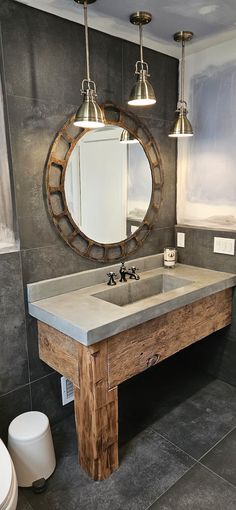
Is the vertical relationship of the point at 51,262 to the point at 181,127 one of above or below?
below

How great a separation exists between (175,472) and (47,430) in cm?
68

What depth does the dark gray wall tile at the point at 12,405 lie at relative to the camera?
180 centimetres

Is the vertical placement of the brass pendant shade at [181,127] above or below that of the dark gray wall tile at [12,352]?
above

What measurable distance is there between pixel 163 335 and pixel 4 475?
95 cm

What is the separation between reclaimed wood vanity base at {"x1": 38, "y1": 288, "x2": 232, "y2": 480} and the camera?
1.50 m

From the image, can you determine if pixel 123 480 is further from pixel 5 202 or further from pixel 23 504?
pixel 5 202

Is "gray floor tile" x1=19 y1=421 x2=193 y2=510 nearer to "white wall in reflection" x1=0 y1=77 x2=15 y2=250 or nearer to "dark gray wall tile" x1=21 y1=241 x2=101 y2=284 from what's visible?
"dark gray wall tile" x1=21 y1=241 x2=101 y2=284

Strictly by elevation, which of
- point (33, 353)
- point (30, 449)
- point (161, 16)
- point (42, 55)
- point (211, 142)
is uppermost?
point (161, 16)

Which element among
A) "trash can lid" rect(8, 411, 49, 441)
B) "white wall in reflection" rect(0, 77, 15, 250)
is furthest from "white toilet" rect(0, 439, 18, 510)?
"white wall in reflection" rect(0, 77, 15, 250)

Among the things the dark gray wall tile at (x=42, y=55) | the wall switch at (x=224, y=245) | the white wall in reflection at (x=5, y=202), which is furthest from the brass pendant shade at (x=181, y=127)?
the white wall in reflection at (x=5, y=202)

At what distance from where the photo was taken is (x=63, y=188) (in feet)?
6.07

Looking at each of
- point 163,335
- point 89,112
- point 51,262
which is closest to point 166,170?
point 89,112

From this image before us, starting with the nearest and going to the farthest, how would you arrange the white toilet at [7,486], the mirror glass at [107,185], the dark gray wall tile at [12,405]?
the white toilet at [7,486], the dark gray wall tile at [12,405], the mirror glass at [107,185]

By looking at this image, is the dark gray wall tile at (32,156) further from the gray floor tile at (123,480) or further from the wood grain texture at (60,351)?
the gray floor tile at (123,480)
